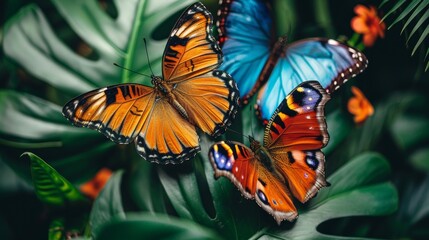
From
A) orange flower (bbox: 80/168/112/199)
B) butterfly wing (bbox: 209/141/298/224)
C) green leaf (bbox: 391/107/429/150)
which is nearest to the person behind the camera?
butterfly wing (bbox: 209/141/298/224)

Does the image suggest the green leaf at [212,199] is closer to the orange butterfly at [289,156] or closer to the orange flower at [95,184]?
the orange butterfly at [289,156]

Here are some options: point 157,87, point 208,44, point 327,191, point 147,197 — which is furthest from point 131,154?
point 327,191

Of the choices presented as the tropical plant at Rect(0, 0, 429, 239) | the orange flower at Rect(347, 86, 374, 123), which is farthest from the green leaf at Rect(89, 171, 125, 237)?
the orange flower at Rect(347, 86, 374, 123)

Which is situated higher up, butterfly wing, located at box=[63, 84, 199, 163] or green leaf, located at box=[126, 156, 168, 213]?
butterfly wing, located at box=[63, 84, 199, 163]

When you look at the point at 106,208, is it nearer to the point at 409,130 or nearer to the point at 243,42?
the point at 243,42

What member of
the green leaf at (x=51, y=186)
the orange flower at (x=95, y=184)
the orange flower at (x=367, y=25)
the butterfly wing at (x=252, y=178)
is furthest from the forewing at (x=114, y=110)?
the orange flower at (x=367, y=25)

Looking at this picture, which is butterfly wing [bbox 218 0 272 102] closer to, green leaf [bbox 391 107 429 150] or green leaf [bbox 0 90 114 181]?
green leaf [bbox 0 90 114 181]
